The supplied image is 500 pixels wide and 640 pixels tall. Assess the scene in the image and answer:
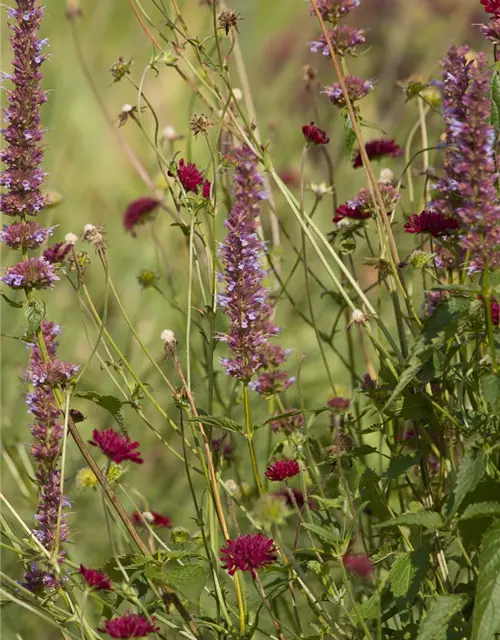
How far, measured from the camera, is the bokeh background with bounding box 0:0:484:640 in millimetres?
2961

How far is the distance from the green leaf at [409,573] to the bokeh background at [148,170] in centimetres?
77

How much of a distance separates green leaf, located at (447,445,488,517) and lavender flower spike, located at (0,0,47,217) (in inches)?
30.6

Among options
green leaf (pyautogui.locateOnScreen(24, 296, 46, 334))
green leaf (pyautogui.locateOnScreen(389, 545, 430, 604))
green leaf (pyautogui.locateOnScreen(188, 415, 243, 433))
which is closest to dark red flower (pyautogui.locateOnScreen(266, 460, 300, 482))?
green leaf (pyautogui.locateOnScreen(188, 415, 243, 433))

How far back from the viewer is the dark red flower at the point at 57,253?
68.2 inches

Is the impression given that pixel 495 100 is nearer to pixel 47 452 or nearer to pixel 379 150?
pixel 379 150

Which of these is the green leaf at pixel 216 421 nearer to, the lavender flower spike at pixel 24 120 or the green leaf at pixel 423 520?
the green leaf at pixel 423 520

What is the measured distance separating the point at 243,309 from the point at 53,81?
3.36 metres

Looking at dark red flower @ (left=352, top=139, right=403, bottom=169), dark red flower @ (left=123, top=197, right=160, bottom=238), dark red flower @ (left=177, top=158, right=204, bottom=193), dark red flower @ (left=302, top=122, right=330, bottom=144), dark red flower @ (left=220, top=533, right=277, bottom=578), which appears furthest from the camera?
dark red flower @ (left=123, top=197, right=160, bottom=238)

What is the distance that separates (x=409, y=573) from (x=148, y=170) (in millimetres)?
2087

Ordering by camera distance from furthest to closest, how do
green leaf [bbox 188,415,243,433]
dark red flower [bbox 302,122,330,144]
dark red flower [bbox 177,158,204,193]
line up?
dark red flower [bbox 302,122,330,144]
dark red flower [bbox 177,158,204,193]
green leaf [bbox 188,415,243,433]

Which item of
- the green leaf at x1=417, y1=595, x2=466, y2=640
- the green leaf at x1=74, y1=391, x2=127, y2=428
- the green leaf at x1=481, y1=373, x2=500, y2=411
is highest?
the green leaf at x1=74, y1=391, x2=127, y2=428

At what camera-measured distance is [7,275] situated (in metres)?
1.58

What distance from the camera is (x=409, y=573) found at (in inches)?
55.9

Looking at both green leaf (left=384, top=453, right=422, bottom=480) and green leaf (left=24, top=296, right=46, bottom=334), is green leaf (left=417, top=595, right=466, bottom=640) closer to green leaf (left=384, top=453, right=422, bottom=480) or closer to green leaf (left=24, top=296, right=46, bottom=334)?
green leaf (left=384, top=453, right=422, bottom=480)
